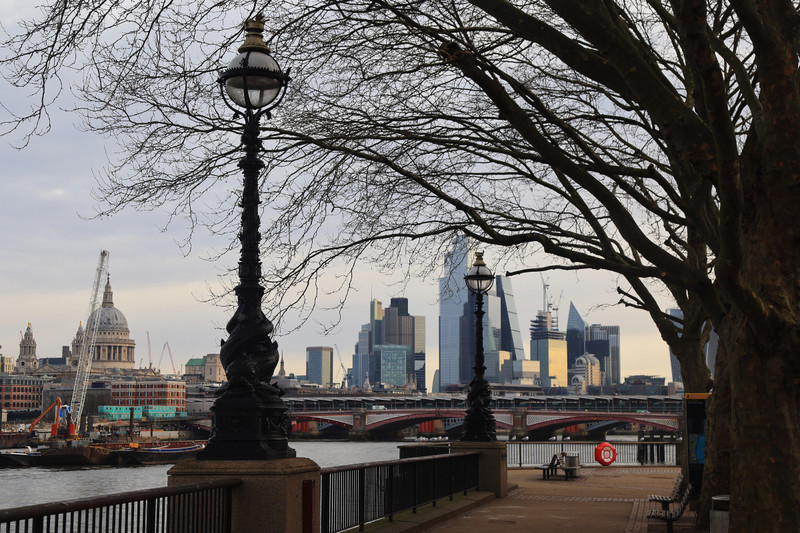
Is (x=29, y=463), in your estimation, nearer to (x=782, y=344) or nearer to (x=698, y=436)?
(x=698, y=436)

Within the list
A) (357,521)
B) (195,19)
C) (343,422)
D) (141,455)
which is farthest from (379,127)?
(343,422)

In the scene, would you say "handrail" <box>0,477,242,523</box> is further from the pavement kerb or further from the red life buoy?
the red life buoy

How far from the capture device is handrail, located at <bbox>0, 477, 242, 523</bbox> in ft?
18.8

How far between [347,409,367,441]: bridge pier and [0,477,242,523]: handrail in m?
129

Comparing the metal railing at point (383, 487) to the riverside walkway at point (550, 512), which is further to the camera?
the riverside walkway at point (550, 512)

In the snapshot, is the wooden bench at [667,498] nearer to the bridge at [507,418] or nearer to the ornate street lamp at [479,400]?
the ornate street lamp at [479,400]

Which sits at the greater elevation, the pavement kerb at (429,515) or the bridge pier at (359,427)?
the pavement kerb at (429,515)

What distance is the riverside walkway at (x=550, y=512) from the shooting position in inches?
571

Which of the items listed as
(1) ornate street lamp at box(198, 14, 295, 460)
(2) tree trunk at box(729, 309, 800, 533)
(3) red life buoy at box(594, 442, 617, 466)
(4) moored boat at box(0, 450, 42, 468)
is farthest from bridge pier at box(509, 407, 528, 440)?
(1) ornate street lamp at box(198, 14, 295, 460)

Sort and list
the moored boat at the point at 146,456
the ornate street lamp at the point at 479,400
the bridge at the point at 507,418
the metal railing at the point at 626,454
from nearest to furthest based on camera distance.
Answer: the ornate street lamp at the point at 479,400
the metal railing at the point at 626,454
the moored boat at the point at 146,456
the bridge at the point at 507,418

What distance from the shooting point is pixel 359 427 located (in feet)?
449

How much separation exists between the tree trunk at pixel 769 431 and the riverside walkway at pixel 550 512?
5.60 meters

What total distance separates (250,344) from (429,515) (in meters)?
7.49

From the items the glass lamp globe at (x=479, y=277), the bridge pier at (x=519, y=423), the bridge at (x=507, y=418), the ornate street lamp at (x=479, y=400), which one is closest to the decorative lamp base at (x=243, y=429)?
the glass lamp globe at (x=479, y=277)
